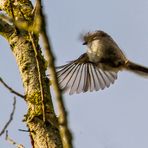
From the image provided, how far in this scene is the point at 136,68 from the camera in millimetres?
5344

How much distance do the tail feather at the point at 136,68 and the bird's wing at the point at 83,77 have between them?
488 mm

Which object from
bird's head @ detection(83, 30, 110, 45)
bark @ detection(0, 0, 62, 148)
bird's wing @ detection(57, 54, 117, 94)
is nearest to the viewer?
bark @ detection(0, 0, 62, 148)

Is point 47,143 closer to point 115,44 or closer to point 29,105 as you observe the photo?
point 29,105

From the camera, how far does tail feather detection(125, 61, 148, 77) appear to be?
208 inches

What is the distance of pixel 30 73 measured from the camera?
384 centimetres

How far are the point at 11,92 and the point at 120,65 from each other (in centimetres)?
205

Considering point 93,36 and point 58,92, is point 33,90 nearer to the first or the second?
point 93,36

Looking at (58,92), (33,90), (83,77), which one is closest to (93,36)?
(83,77)

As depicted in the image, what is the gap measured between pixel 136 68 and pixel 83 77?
4.10 ft

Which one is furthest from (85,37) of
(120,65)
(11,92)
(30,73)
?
(11,92)

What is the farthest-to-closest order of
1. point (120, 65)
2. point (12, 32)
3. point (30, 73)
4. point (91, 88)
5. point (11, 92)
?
point (91, 88) → point (120, 65) → point (12, 32) → point (30, 73) → point (11, 92)

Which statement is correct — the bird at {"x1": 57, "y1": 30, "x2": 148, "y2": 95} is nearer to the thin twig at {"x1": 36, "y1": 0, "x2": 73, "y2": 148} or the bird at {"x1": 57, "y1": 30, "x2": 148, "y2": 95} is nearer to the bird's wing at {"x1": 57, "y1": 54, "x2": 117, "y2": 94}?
the bird's wing at {"x1": 57, "y1": 54, "x2": 117, "y2": 94}

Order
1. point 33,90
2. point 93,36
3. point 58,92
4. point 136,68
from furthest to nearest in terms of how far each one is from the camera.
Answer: point 93,36
point 136,68
point 33,90
point 58,92

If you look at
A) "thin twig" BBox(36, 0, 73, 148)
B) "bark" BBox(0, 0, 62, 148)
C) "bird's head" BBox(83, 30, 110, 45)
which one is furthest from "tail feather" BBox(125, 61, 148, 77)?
"thin twig" BBox(36, 0, 73, 148)
